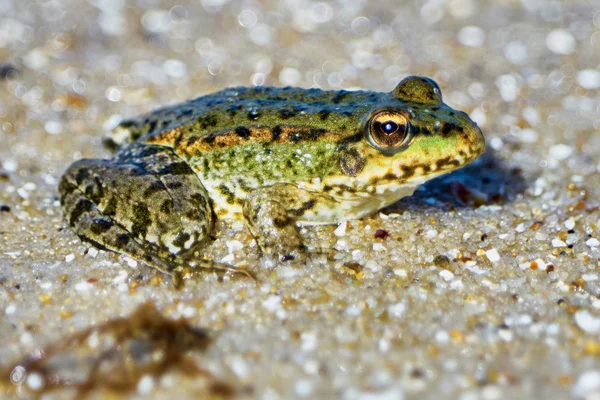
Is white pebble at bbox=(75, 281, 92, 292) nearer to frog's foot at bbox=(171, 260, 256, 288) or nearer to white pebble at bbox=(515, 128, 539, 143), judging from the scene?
frog's foot at bbox=(171, 260, 256, 288)

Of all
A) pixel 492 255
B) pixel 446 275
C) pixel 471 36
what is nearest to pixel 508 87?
pixel 471 36

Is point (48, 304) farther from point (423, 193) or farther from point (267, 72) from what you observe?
point (267, 72)

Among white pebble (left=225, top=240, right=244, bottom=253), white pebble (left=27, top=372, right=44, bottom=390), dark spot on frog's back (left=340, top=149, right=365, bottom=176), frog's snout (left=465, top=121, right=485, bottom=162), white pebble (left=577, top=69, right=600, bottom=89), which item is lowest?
white pebble (left=27, top=372, right=44, bottom=390)

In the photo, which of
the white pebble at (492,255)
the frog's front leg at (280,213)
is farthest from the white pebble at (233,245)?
the white pebble at (492,255)

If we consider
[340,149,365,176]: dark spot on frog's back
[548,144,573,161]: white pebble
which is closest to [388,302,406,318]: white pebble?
[340,149,365,176]: dark spot on frog's back

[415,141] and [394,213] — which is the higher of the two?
[415,141]

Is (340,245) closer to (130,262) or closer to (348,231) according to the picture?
(348,231)

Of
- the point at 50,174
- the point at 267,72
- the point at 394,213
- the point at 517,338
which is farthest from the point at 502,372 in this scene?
the point at 267,72
